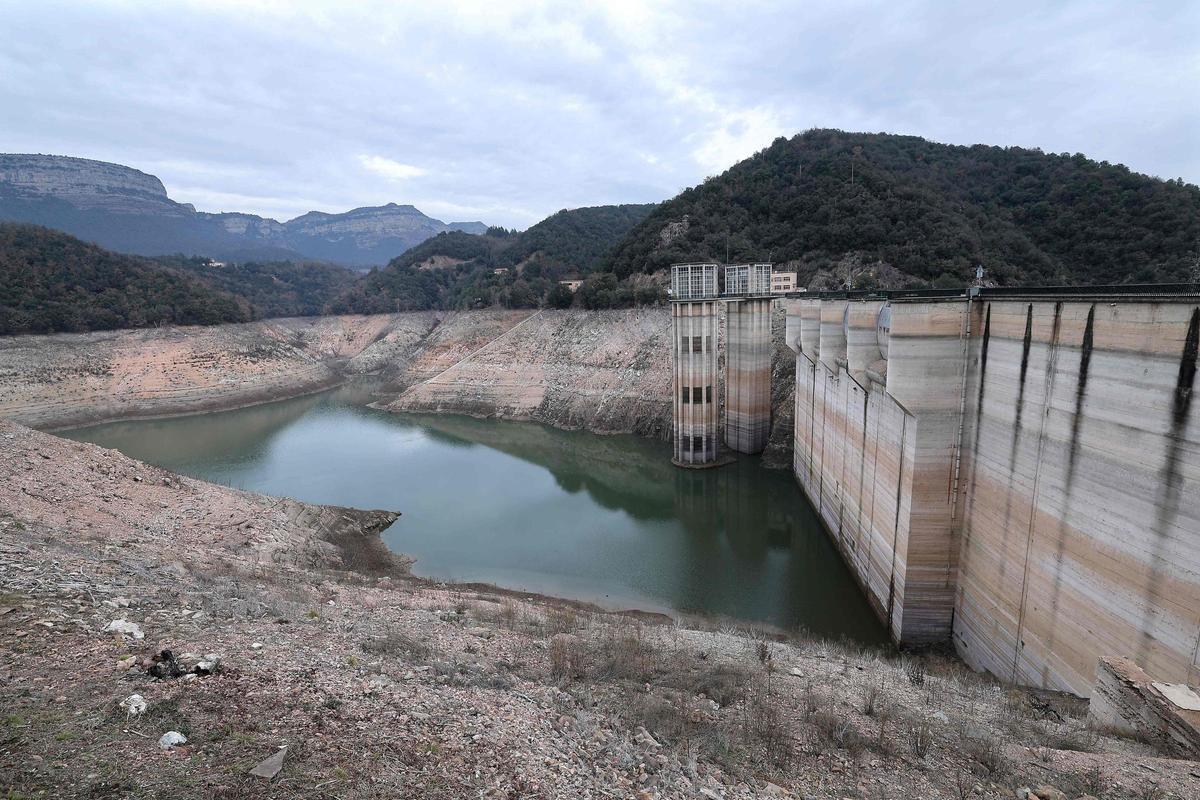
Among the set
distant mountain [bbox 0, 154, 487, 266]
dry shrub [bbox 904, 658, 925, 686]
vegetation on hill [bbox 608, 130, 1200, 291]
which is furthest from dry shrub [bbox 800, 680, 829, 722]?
distant mountain [bbox 0, 154, 487, 266]

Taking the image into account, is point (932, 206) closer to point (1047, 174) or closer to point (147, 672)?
point (1047, 174)

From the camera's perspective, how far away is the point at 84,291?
51.8 meters

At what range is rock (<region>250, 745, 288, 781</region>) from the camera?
4.49m

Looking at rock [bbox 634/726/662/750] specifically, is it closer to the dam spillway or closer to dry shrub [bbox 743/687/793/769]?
dry shrub [bbox 743/687/793/769]

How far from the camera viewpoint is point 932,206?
1651 inches

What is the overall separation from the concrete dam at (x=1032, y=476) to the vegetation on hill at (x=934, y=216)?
27838 mm

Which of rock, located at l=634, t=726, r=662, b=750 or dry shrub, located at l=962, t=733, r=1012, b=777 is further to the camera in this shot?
rock, located at l=634, t=726, r=662, b=750

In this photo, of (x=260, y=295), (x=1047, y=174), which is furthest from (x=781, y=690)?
(x=260, y=295)

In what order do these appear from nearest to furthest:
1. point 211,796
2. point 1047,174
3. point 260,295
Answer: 1. point 211,796
2. point 1047,174
3. point 260,295

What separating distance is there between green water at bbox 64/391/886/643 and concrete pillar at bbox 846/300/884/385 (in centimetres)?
688

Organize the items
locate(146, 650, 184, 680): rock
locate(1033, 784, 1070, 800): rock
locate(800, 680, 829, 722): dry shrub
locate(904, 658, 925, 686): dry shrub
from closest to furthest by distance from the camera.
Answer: locate(1033, 784, 1070, 800): rock < locate(146, 650, 184, 680): rock < locate(800, 680, 829, 722): dry shrub < locate(904, 658, 925, 686): dry shrub

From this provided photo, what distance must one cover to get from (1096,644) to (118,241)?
20953 cm

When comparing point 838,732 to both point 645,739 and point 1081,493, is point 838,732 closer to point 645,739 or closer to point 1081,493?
point 645,739

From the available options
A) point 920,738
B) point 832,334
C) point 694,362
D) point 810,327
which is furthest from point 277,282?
point 920,738
